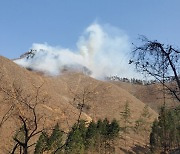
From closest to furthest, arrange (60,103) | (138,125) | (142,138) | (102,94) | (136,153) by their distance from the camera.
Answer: (136,153) → (138,125) → (142,138) → (60,103) → (102,94)

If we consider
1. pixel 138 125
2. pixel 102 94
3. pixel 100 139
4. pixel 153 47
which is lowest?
pixel 153 47

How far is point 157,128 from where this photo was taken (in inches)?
3233

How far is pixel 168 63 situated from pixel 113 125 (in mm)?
69374

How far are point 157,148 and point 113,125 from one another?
12.3 meters

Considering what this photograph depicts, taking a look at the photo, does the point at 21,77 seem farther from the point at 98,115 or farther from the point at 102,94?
the point at 102,94

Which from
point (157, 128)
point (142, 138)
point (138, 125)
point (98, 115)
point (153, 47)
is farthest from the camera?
point (98, 115)

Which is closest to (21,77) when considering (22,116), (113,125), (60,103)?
(60,103)

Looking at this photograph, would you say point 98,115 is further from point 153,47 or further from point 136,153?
point 153,47

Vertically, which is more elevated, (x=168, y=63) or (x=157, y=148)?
(x=157, y=148)

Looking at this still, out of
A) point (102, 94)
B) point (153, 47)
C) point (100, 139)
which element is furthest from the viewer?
point (102, 94)

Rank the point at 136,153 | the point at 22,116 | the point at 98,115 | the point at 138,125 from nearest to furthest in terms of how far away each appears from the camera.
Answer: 1. the point at 22,116
2. the point at 136,153
3. the point at 138,125
4. the point at 98,115

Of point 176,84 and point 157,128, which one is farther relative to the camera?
point 157,128

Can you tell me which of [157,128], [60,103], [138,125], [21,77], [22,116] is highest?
[21,77]

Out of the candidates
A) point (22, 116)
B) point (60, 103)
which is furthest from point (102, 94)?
point (22, 116)
